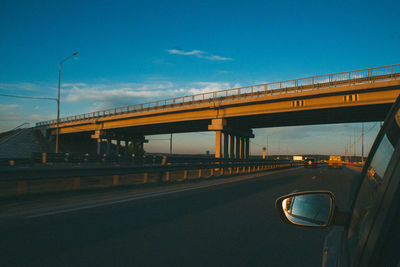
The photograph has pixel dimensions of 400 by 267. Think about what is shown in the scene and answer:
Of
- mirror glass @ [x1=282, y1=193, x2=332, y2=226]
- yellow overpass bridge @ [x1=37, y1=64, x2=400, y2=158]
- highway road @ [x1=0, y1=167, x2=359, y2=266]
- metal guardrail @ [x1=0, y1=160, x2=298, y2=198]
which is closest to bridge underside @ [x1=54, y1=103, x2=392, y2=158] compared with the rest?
yellow overpass bridge @ [x1=37, y1=64, x2=400, y2=158]

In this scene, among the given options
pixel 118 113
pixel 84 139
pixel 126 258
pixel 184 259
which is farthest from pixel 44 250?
pixel 84 139

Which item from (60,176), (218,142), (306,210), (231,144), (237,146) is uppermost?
(218,142)

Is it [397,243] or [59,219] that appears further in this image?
[59,219]

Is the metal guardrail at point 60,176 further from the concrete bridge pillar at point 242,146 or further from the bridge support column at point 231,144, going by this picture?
the concrete bridge pillar at point 242,146

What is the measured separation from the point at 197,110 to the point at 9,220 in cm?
3377

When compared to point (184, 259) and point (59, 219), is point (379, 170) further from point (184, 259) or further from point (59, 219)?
point (59, 219)

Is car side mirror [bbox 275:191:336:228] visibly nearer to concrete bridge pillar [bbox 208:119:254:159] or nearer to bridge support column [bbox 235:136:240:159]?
concrete bridge pillar [bbox 208:119:254:159]

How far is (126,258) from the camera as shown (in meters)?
3.72

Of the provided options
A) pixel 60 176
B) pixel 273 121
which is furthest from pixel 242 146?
pixel 60 176

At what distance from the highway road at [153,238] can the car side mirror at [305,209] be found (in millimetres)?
1600

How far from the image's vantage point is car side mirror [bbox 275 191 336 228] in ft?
6.71

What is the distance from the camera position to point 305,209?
2309mm

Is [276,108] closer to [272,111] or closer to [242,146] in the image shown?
[272,111]

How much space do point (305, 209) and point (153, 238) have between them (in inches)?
118
